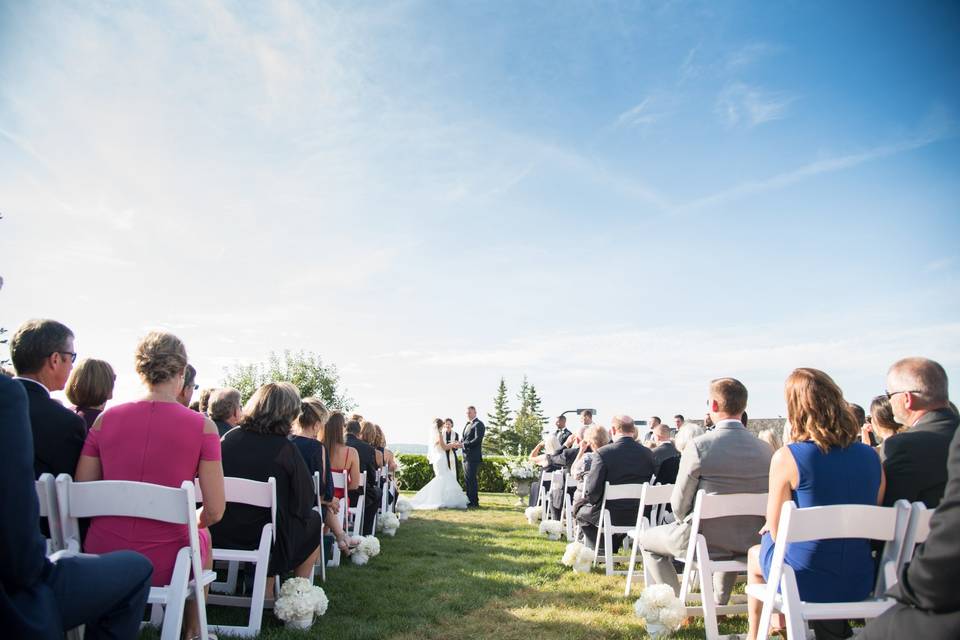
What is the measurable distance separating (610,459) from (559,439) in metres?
6.71

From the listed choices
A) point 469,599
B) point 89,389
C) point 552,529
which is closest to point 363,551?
point 469,599

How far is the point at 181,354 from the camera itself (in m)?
3.54

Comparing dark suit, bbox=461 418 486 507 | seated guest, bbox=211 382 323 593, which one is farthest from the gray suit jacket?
dark suit, bbox=461 418 486 507

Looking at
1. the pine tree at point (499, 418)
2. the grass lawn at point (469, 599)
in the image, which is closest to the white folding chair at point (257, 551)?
the grass lawn at point (469, 599)

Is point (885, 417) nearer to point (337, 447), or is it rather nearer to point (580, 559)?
point (580, 559)

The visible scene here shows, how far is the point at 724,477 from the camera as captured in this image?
4.64 metres

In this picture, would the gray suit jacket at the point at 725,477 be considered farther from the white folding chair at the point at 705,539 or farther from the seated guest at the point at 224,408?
the seated guest at the point at 224,408

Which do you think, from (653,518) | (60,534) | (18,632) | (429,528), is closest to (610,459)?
(653,518)

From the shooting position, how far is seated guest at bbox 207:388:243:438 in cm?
583

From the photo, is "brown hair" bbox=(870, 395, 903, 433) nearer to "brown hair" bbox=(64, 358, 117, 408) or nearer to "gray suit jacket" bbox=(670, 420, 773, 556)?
"gray suit jacket" bbox=(670, 420, 773, 556)

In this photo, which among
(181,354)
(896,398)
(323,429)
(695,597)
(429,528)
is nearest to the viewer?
(181,354)

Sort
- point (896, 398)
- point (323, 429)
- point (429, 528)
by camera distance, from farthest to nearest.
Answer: point (429, 528) → point (323, 429) → point (896, 398)

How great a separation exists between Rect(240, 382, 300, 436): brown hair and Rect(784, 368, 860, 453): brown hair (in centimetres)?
357

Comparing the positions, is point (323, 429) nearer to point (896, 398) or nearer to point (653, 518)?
point (653, 518)
